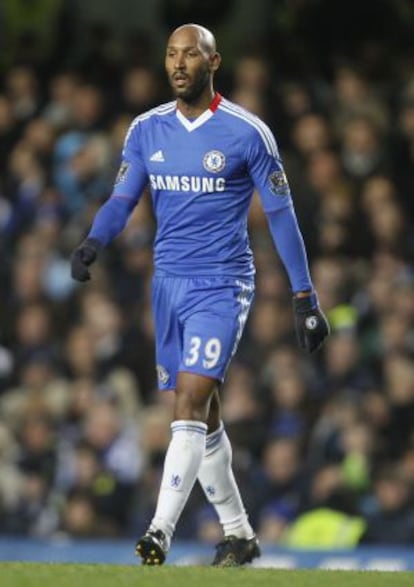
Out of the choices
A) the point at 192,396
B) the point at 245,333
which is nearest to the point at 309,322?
the point at 192,396

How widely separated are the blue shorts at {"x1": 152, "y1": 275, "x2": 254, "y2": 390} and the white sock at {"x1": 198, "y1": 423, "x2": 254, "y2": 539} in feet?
1.12

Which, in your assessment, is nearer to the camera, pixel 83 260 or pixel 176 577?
pixel 176 577

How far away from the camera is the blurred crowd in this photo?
12398mm

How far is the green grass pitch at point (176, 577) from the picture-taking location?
7.49 meters

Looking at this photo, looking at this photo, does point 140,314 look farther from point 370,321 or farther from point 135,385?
point 370,321

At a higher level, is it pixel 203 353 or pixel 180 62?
pixel 180 62

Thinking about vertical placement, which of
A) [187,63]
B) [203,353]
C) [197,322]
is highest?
[187,63]

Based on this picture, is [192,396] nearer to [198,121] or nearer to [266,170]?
[266,170]

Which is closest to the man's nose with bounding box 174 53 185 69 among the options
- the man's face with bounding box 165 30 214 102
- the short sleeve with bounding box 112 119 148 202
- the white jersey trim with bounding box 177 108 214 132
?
the man's face with bounding box 165 30 214 102

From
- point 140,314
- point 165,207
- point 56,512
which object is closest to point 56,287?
point 140,314

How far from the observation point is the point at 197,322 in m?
8.52

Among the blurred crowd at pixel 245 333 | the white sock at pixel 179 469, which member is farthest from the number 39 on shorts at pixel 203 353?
the blurred crowd at pixel 245 333

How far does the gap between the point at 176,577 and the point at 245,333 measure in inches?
234

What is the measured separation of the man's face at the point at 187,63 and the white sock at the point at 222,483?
1472 mm
